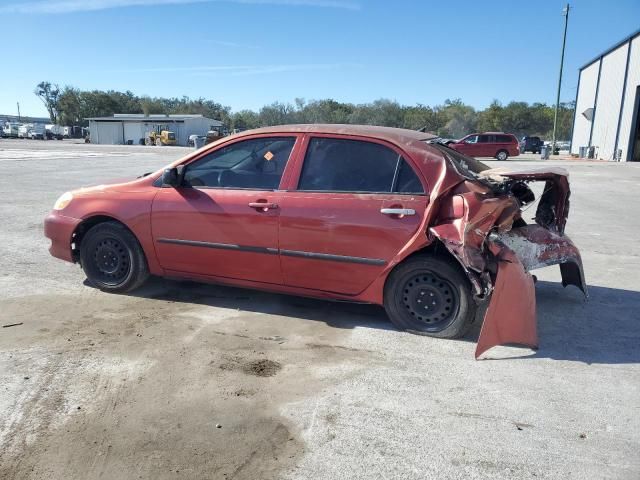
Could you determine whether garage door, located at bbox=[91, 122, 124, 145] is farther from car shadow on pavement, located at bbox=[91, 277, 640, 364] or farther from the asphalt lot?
car shadow on pavement, located at bbox=[91, 277, 640, 364]

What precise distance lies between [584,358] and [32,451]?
3767 mm

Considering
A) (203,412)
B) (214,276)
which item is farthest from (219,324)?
(203,412)

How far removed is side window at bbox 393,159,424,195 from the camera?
4.17 meters

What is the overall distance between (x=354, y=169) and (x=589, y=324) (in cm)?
255

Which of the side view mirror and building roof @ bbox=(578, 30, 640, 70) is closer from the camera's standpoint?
the side view mirror

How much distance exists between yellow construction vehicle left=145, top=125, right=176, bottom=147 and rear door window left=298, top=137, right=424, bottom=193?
60008 mm

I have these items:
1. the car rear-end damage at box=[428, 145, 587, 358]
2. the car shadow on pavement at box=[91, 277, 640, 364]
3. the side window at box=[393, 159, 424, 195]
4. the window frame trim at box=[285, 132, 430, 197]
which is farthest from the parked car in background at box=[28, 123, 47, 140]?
the car rear-end damage at box=[428, 145, 587, 358]

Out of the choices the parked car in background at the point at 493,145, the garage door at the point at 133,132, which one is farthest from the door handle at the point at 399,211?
the garage door at the point at 133,132

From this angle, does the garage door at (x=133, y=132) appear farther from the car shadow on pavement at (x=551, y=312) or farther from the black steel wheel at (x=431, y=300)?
the black steel wheel at (x=431, y=300)

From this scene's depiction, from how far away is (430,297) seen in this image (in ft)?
13.8

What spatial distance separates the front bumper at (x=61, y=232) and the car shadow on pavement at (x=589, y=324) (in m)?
4.41

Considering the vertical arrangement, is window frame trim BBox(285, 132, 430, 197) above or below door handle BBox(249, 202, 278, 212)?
above

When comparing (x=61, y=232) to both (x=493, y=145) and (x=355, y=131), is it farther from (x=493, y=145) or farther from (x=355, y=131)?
(x=493, y=145)

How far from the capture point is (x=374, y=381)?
3.57 metres
